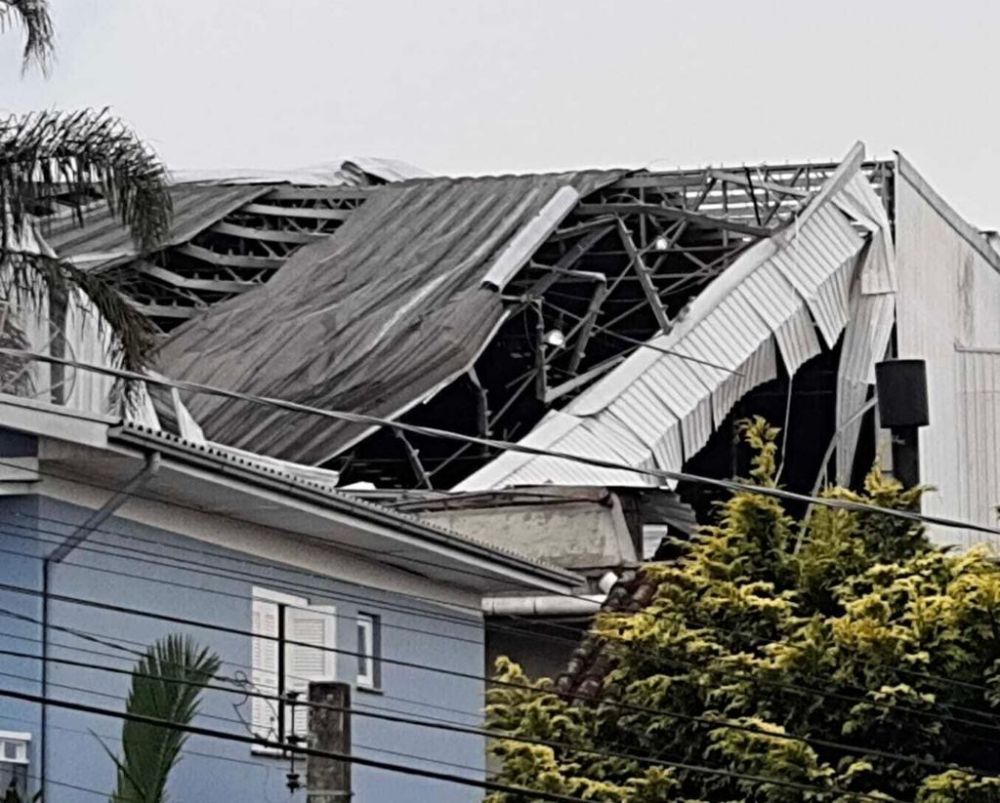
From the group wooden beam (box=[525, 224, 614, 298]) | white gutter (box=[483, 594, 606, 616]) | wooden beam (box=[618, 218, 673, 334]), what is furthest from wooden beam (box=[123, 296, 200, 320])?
white gutter (box=[483, 594, 606, 616])

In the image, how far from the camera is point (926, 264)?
1682 inches

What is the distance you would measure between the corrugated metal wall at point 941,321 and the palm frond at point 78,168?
21.3m

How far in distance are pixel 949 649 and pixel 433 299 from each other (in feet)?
53.6

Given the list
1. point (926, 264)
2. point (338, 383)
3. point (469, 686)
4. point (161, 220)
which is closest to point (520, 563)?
point (469, 686)

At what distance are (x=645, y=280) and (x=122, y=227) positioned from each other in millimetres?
7102

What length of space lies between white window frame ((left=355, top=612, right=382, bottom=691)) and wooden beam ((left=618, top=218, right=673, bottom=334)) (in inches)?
560

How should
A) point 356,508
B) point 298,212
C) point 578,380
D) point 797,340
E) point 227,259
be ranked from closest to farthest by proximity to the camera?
point 356,508 < point 578,380 < point 797,340 < point 227,259 < point 298,212

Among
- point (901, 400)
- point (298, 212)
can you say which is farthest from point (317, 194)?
point (901, 400)

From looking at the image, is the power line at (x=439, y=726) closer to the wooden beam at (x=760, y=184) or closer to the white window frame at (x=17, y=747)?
the white window frame at (x=17, y=747)

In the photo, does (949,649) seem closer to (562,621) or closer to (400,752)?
(400,752)

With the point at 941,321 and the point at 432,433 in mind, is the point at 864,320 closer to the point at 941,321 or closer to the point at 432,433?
the point at 941,321

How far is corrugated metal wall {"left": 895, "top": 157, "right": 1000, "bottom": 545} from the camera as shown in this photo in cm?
4134

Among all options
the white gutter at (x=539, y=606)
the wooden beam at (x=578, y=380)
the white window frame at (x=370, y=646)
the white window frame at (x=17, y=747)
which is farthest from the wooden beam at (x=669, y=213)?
the white window frame at (x=17, y=747)

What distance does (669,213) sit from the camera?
126 ft
